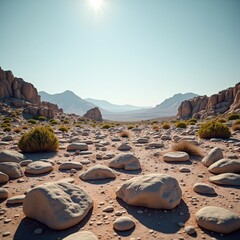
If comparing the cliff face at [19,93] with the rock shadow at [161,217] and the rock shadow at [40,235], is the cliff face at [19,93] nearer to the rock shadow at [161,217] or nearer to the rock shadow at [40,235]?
the rock shadow at [40,235]

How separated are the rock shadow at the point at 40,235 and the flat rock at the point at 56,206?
7 centimetres

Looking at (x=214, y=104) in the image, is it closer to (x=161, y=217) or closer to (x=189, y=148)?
(x=189, y=148)

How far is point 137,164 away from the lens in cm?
818

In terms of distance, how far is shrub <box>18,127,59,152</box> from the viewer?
10445mm

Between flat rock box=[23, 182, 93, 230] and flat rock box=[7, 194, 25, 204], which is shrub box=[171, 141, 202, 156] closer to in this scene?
flat rock box=[23, 182, 93, 230]

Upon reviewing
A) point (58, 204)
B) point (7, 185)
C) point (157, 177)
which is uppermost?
point (157, 177)

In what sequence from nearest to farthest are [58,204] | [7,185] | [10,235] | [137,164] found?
[10,235], [58,204], [7,185], [137,164]

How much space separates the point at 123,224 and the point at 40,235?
1.65 metres

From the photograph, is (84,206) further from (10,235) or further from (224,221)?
(224,221)

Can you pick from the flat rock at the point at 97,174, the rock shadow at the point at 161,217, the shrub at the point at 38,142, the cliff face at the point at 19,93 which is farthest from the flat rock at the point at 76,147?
the cliff face at the point at 19,93

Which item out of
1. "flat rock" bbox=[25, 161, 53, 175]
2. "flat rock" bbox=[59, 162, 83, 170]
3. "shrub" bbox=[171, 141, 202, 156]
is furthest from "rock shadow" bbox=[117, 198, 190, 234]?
"shrub" bbox=[171, 141, 202, 156]

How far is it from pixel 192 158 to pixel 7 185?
24.4 feet

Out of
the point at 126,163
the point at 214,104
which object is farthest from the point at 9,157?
the point at 214,104

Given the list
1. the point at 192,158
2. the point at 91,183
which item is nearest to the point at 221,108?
the point at 192,158
